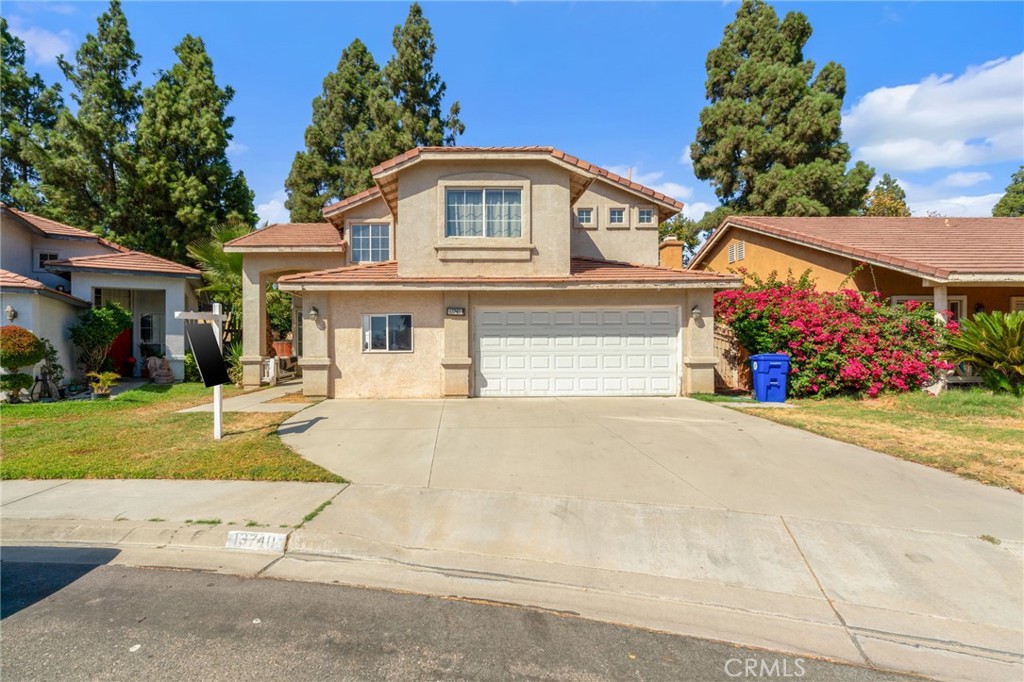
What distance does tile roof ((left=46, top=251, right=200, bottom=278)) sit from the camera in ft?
Answer: 50.8

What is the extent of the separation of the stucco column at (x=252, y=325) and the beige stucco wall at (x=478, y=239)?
19.1 feet

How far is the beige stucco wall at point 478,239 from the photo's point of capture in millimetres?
12641

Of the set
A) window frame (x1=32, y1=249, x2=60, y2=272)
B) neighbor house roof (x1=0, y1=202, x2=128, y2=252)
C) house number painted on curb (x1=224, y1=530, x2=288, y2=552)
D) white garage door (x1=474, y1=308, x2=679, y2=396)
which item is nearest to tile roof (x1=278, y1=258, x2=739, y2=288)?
white garage door (x1=474, y1=308, x2=679, y2=396)

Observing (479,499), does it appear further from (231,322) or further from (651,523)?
(231,322)

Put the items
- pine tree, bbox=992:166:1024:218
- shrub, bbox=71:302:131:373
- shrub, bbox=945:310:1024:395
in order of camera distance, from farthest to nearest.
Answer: pine tree, bbox=992:166:1024:218 → shrub, bbox=71:302:131:373 → shrub, bbox=945:310:1024:395

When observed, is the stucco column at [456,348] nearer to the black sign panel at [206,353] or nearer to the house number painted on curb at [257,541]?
the black sign panel at [206,353]

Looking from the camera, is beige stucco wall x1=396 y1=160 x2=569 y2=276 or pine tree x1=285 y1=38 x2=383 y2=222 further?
pine tree x1=285 y1=38 x2=383 y2=222

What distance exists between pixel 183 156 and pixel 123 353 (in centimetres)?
1169

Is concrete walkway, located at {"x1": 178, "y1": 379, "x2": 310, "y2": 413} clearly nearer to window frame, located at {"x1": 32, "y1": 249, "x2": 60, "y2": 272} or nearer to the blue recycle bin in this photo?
window frame, located at {"x1": 32, "y1": 249, "x2": 60, "y2": 272}

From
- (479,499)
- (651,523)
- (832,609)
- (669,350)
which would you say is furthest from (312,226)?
(832,609)

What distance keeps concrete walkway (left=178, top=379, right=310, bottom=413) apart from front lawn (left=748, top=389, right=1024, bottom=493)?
33.0 ft

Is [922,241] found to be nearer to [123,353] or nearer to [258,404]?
[258,404]

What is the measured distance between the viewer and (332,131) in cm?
3159

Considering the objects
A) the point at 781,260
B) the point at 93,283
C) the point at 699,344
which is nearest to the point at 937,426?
the point at 699,344
